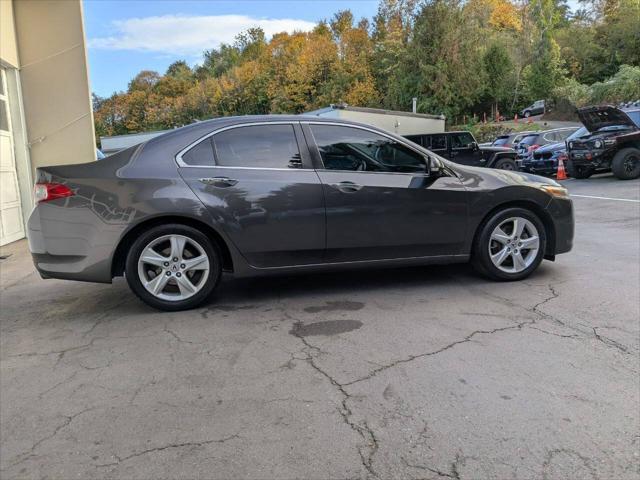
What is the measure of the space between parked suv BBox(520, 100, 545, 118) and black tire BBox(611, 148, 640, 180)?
37.2 meters

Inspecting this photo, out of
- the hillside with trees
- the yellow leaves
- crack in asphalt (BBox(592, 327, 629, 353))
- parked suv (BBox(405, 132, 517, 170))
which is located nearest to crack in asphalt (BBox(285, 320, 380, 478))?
crack in asphalt (BBox(592, 327, 629, 353))

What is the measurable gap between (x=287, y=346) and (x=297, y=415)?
0.95 m

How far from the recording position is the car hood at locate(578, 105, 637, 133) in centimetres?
1438

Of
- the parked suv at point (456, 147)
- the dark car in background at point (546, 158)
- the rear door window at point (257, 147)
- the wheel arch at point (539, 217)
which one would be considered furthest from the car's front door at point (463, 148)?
the rear door window at point (257, 147)

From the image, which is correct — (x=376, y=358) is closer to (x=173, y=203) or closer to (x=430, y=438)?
(x=430, y=438)

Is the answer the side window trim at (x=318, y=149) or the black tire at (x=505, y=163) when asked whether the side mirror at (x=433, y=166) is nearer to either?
the side window trim at (x=318, y=149)

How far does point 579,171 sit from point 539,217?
12.2 m

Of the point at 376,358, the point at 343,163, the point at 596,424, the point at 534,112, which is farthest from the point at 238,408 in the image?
the point at 534,112

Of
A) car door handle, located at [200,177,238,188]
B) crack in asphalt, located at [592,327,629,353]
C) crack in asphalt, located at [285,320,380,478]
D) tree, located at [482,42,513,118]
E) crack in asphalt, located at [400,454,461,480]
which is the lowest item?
crack in asphalt, located at [400,454,461,480]

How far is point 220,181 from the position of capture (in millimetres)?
4430

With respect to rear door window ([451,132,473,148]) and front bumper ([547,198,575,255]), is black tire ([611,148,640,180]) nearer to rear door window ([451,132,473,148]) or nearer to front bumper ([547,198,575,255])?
rear door window ([451,132,473,148])

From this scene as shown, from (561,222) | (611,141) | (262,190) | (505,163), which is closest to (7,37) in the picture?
(262,190)

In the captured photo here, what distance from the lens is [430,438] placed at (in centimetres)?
254

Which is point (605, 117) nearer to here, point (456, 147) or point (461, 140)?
point (461, 140)
